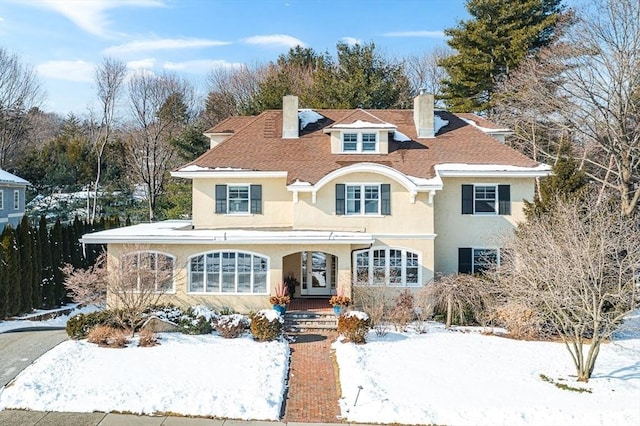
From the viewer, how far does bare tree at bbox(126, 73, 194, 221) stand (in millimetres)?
39750

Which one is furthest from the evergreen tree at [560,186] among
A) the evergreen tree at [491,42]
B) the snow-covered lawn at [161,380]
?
the evergreen tree at [491,42]

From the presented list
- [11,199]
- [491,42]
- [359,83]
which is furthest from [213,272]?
[491,42]

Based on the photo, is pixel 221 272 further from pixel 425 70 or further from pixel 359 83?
pixel 425 70

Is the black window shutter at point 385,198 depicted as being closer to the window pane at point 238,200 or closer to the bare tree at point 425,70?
the window pane at point 238,200

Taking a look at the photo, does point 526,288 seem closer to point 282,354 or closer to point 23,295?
point 282,354

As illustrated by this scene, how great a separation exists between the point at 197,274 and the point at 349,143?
8923mm

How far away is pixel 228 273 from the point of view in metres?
17.9

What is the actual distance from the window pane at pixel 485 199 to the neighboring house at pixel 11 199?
28.0 meters

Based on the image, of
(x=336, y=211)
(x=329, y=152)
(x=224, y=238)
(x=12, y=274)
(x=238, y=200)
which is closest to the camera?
(x=224, y=238)

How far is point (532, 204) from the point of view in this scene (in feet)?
61.4

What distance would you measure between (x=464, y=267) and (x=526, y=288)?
536 cm

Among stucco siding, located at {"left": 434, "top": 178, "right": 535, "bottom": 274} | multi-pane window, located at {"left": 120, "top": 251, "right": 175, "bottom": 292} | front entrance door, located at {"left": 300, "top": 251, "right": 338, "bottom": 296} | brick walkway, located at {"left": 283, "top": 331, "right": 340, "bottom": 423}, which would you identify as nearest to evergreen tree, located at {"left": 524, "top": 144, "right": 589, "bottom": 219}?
stucco siding, located at {"left": 434, "top": 178, "right": 535, "bottom": 274}

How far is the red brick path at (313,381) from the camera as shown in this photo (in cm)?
1055

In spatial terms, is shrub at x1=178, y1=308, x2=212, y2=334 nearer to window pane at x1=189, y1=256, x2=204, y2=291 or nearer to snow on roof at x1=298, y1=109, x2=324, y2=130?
window pane at x1=189, y1=256, x2=204, y2=291
